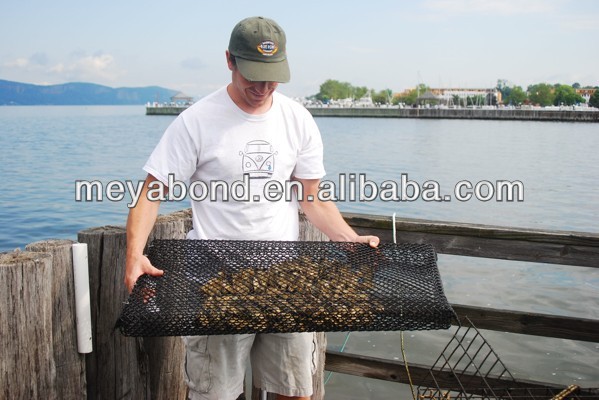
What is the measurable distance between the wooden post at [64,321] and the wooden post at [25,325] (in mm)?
94

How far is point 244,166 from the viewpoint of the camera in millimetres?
3141

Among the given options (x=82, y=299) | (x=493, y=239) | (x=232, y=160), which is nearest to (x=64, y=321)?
(x=82, y=299)

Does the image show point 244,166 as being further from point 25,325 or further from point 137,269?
point 25,325

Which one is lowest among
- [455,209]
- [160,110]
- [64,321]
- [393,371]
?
[455,209]

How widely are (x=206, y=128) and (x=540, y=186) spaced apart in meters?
38.1

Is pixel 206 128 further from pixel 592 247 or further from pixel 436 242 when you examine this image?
pixel 592 247

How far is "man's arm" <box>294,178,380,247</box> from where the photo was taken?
3449 mm

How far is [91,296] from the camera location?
3486mm

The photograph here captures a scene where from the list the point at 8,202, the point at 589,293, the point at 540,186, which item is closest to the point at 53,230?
the point at 8,202

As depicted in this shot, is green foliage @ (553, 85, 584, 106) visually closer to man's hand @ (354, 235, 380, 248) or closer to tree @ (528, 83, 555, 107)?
tree @ (528, 83, 555, 107)

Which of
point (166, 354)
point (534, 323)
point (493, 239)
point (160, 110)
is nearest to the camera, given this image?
point (166, 354)

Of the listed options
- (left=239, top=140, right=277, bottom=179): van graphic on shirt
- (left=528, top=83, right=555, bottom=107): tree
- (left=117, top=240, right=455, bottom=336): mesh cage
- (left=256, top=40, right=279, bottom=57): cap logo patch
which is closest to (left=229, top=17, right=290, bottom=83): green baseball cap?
(left=256, top=40, right=279, bottom=57): cap logo patch

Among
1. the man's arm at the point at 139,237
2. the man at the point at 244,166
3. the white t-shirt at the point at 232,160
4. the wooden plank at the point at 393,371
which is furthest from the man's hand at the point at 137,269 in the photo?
the wooden plank at the point at 393,371

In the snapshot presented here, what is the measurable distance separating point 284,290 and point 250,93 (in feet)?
3.34
